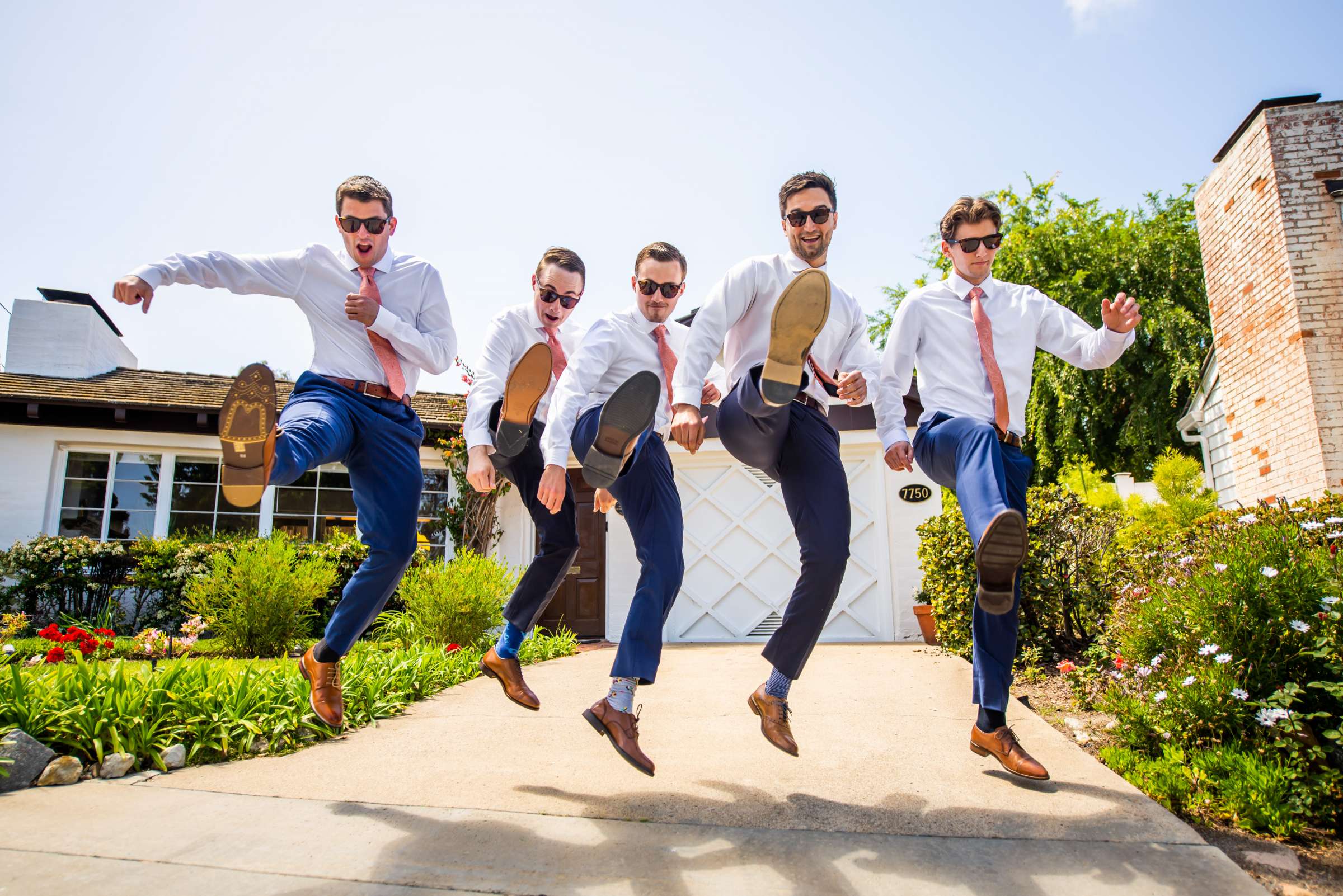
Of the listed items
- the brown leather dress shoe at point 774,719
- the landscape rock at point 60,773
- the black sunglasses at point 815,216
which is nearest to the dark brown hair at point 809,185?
the black sunglasses at point 815,216

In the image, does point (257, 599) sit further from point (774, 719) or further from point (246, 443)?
point (774, 719)

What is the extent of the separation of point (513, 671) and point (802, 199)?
2.27m

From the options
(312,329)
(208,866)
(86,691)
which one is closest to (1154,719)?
(208,866)

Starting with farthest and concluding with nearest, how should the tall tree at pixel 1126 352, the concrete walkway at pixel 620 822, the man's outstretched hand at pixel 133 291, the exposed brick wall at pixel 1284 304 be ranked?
the tall tree at pixel 1126 352, the exposed brick wall at pixel 1284 304, the man's outstretched hand at pixel 133 291, the concrete walkway at pixel 620 822

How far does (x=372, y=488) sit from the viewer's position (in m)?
2.94

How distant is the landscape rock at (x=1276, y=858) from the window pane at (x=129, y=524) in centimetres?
1166

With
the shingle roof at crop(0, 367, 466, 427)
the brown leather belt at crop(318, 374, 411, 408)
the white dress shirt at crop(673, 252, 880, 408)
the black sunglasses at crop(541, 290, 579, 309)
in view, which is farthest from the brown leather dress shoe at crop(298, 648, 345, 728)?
the shingle roof at crop(0, 367, 466, 427)

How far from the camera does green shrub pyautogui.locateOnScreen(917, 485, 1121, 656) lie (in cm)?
546

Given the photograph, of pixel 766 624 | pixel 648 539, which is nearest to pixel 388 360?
pixel 648 539

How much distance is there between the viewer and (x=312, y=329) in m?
3.11

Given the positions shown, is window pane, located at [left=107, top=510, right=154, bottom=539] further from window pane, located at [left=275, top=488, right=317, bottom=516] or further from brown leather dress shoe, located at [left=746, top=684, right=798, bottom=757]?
brown leather dress shoe, located at [left=746, top=684, right=798, bottom=757]

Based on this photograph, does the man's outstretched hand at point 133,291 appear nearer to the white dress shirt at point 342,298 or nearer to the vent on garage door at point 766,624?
the white dress shirt at point 342,298

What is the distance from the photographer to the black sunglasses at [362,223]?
10.2 ft

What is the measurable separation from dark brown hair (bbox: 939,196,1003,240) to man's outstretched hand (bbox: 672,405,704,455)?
1.39m
